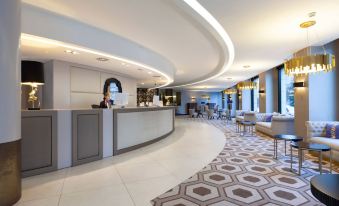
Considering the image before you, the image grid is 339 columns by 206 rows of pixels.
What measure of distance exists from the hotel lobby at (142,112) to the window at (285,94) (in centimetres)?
307

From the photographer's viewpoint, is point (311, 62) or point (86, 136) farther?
point (86, 136)

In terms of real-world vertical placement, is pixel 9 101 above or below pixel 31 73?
below

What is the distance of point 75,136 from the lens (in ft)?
13.4

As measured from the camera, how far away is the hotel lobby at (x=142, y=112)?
2604 millimetres

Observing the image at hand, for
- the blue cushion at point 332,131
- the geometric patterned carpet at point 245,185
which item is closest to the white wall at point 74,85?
the geometric patterned carpet at point 245,185

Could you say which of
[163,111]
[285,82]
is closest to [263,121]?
[285,82]

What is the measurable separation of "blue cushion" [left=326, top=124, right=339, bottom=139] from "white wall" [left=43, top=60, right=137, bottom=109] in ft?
23.0

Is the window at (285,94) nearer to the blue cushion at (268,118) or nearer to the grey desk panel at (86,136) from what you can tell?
the blue cushion at (268,118)

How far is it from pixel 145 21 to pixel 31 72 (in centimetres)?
255

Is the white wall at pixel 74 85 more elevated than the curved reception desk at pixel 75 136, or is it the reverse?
the white wall at pixel 74 85

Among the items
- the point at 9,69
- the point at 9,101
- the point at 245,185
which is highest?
the point at 9,69

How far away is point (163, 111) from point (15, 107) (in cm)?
565

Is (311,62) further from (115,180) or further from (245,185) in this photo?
(115,180)

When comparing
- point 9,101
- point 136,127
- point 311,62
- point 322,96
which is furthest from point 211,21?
point 322,96
